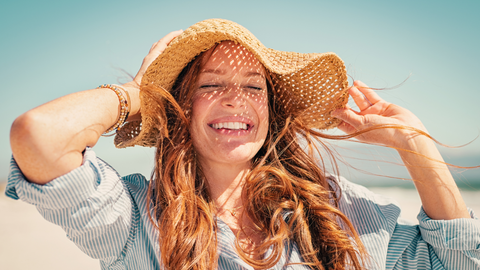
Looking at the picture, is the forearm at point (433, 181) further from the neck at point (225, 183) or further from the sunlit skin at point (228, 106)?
the neck at point (225, 183)

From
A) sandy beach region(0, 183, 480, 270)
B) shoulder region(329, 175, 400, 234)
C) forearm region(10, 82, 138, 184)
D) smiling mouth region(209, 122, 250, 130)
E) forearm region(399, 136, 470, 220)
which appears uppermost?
forearm region(10, 82, 138, 184)

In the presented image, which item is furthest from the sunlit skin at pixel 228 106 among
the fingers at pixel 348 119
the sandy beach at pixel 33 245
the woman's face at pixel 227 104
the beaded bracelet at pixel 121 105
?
the sandy beach at pixel 33 245

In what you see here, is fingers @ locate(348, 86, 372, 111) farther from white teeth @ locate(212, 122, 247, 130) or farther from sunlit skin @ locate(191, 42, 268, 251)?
white teeth @ locate(212, 122, 247, 130)

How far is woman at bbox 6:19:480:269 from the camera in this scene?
164 centimetres

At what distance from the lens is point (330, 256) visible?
1.85 metres

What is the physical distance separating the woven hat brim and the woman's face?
102 millimetres

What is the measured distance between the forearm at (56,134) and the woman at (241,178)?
0.04ft

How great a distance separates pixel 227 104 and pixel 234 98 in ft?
0.19

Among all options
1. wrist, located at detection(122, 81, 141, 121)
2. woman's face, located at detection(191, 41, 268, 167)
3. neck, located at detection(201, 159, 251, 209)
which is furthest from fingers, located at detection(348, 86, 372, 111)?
wrist, located at detection(122, 81, 141, 121)

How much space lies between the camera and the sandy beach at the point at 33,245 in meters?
4.82

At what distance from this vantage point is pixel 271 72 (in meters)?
2.12

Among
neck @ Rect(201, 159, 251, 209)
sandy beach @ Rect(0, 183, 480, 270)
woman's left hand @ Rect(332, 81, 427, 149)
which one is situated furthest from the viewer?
sandy beach @ Rect(0, 183, 480, 270)

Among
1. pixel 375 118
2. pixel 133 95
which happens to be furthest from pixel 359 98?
pixel 133 95

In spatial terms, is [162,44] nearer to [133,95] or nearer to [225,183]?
[133,95]
